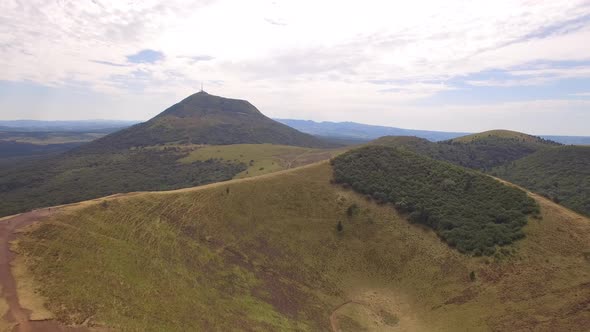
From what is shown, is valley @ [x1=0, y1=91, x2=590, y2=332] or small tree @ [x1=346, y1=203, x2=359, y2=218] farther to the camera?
small tree @ [x1=346, y1=203, x2=359, y2=218]

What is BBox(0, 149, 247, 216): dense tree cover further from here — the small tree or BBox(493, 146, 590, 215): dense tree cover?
BBox(493, 146, 590, 215): dense tree cover

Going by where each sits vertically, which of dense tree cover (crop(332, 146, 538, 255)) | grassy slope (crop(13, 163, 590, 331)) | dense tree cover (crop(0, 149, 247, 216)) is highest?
dense tree cover (crop(332, 146, 538, 255))

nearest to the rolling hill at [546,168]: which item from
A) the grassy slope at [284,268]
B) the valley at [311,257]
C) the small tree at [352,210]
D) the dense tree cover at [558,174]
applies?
the dense tree cover at [558,174]

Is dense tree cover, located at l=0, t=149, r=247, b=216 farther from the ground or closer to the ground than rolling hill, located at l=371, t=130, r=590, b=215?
closer to the ground

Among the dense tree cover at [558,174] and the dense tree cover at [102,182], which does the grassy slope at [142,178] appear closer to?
the dense tree cover at [102,182]

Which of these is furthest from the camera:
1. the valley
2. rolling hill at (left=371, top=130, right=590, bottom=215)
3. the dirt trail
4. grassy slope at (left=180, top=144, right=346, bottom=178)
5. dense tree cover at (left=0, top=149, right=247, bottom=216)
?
dense tree cover at (left=0, top=149, right=247, bottom=216)

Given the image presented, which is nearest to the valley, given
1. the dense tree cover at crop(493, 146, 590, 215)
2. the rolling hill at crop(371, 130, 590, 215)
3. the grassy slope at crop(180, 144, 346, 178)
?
the rolling hill at crop(371, 130, 590, 215)

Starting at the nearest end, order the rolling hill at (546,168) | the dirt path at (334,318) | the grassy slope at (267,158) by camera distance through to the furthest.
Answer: the dirt path at (334,318) < the rolling hill at (546,168) < the grassy slope at (267,158)
